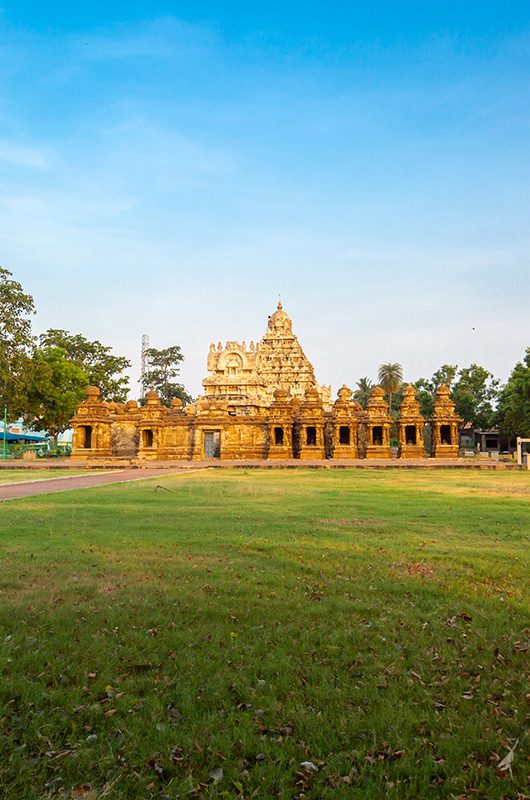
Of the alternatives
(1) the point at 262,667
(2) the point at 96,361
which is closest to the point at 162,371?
(2) the point at 96,361

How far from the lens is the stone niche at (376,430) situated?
143 ft

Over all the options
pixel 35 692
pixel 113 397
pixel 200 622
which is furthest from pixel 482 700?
pixel 113 397

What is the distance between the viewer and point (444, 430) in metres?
44.0

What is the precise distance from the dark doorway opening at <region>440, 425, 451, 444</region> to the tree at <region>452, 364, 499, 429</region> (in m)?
17.7

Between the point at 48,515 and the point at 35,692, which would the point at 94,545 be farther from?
the point at 35,692

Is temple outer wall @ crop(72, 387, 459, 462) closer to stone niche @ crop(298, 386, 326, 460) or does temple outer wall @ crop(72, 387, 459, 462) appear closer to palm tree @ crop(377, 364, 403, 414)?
stone niche @ crop(298, 386, 326, 460)

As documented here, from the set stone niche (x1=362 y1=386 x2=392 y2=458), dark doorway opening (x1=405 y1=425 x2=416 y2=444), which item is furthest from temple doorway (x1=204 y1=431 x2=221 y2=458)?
dark doorway opening (x1=405 y1=425 x2=416 y2=444)

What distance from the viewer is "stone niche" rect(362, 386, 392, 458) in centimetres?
4362

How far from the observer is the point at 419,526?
11.6 metres

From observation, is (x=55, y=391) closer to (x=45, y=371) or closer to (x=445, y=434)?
(x=45, y=371)

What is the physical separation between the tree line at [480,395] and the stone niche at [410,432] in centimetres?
A: 616

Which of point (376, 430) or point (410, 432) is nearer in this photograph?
point (410, 432)

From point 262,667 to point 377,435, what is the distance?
41.2 m

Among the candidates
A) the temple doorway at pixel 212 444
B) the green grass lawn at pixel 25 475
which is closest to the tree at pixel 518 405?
the temple doorway at pixel 212 444
